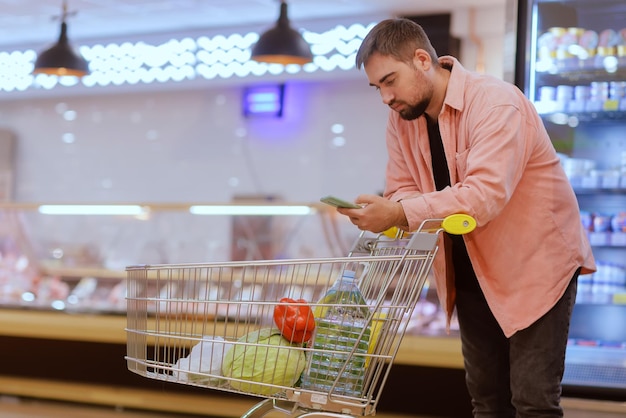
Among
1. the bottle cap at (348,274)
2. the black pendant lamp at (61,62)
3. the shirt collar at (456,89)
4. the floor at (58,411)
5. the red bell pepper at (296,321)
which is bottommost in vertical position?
the floor at (58,411)

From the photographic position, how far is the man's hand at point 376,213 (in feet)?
7.39

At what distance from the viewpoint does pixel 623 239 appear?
4.21 meters

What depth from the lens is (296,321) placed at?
2240 mm

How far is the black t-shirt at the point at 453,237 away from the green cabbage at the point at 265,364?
2.12 feet

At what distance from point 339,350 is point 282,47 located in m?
4.76

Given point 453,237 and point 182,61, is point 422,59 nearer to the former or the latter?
point 453,237

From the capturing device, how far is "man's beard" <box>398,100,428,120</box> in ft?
7.98

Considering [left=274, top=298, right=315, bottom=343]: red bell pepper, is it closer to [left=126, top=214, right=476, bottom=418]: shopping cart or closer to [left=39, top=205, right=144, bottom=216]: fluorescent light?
[left=126, top=214, right=476, bottom=418]: shopping cart

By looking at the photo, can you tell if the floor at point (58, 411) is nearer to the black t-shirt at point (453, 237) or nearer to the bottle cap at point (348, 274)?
the black t-shirt at point (453, 237)

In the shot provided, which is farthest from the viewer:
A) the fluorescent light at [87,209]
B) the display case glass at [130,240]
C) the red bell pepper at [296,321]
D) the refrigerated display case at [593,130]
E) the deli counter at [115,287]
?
the fluorescent light at [87,209]

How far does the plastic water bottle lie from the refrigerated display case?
1.99 m

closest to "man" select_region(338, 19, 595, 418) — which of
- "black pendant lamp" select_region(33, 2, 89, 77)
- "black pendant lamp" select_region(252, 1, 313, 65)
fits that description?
"black pendant lamp" select_region(252, 1, 313, 65)

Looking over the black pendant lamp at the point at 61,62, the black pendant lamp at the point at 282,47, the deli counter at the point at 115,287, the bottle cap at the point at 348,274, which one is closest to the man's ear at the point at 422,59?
the bottle cap at the point at 348,274

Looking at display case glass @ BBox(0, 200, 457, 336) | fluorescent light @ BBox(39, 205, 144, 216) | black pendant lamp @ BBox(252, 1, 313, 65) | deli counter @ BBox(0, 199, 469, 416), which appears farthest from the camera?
black pendant lamp @ BBox(252, 1, 313, 65)
